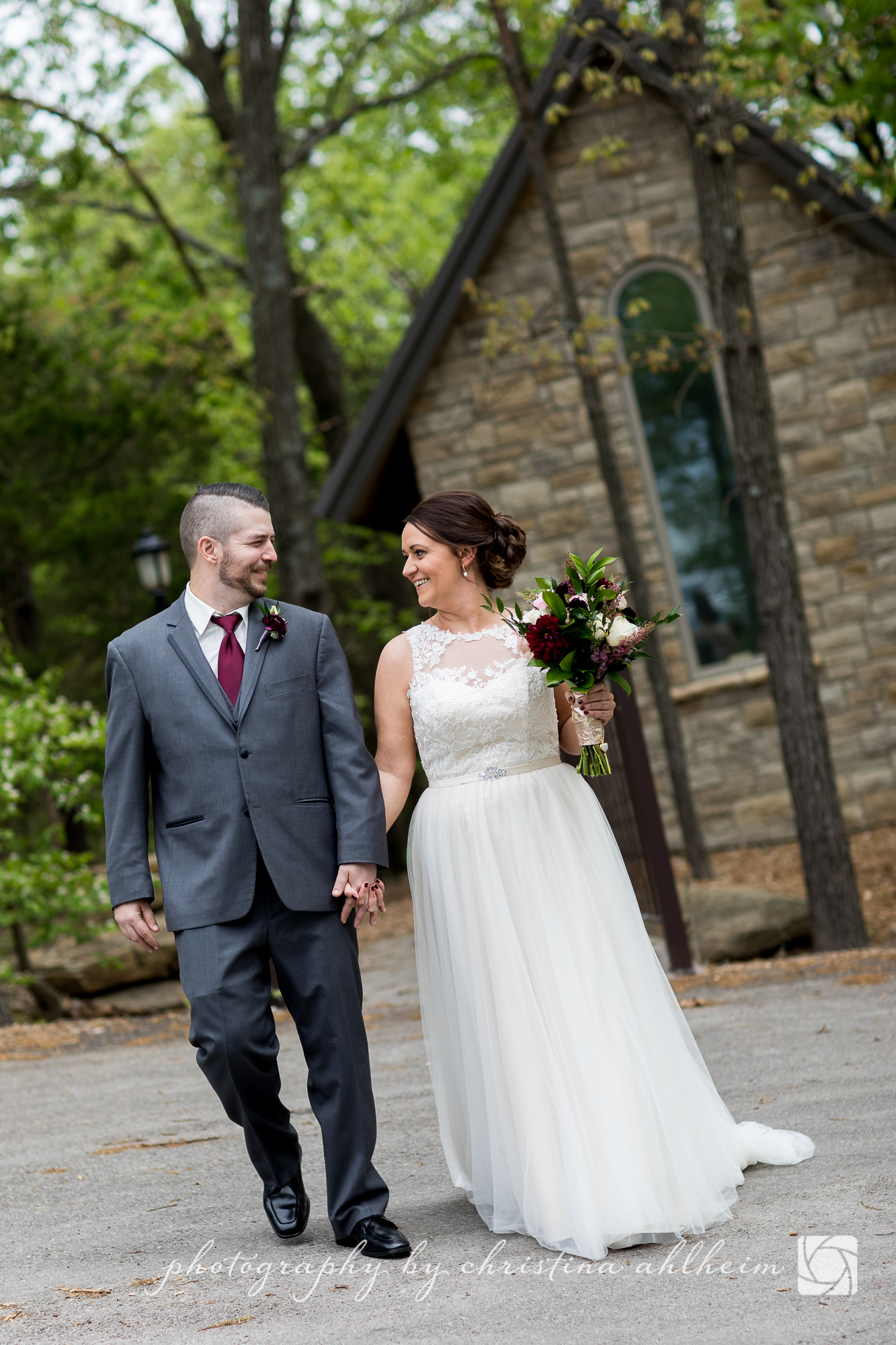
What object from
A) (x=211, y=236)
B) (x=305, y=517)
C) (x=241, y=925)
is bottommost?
(x=241, y=925)

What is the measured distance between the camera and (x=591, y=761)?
4137mm

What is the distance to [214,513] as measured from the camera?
12.3 feet

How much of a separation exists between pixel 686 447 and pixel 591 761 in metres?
9.51

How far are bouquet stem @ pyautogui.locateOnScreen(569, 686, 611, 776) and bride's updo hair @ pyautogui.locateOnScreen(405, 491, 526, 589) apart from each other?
472mm

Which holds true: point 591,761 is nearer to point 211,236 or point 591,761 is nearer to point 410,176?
point 211,236

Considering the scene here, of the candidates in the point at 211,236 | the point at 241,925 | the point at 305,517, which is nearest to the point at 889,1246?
the point at 241,925

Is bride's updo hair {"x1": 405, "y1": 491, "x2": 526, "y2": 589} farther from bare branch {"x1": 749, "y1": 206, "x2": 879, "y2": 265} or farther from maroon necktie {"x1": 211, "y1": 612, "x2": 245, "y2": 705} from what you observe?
bare branch {"x1": 749, "y1": 206, "x2": 879, "y2": 265}

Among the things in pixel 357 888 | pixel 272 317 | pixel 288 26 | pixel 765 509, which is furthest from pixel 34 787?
pixel 288 26

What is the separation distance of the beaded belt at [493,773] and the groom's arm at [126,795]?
888 mm

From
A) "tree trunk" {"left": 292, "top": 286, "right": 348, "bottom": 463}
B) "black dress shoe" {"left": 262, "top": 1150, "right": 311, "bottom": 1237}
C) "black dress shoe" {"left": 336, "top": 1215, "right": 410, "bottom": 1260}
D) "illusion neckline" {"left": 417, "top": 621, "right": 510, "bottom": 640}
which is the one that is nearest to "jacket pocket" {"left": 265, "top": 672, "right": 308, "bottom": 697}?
"illusion neckline" {"left": 417, "top": 621, "right": 510, "bottom": 640}

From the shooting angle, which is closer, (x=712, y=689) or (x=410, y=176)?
(x=712, y=689)

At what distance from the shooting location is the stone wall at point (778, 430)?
12414 millimetres

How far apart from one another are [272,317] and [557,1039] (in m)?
10.3

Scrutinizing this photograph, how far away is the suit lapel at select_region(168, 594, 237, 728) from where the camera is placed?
367 cm
